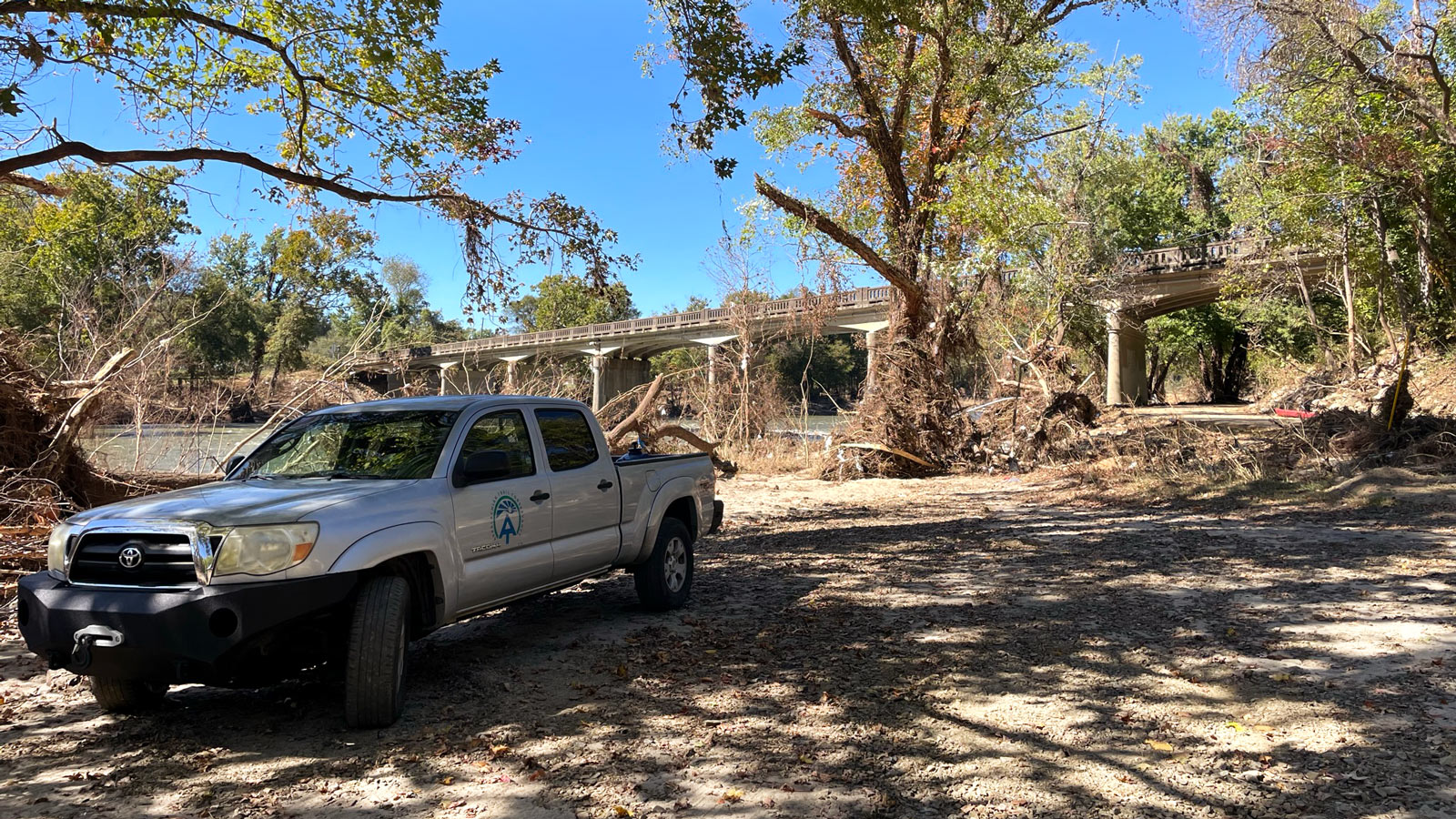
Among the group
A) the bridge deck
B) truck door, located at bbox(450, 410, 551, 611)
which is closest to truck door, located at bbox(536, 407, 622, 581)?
truck door, located at bbox(450, 410, 551, 611)

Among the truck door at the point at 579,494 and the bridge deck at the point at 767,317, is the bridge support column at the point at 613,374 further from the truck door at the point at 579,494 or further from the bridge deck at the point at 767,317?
the truck door at the point at 579,494

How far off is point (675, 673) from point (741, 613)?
1612 millimetres

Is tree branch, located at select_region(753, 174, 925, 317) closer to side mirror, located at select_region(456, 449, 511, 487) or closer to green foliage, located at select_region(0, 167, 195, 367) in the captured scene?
green foliage, located at select_region(0, 167, 195, 367)

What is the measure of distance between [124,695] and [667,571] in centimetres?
355

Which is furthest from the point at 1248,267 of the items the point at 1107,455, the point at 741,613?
the point at 741,613

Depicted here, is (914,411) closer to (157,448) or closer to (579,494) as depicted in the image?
(579,494)

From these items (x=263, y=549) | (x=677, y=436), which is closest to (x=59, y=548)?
(x=263, y=549)

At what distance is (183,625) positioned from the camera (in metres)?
3.90

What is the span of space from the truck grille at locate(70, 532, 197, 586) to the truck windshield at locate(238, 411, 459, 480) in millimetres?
1100

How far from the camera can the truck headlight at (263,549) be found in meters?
4.04

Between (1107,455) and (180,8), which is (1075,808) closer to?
(180,8)

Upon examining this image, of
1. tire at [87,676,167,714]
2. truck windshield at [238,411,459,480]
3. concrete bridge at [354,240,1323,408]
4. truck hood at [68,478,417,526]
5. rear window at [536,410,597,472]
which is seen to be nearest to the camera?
truck hood at [68,478,417,526]

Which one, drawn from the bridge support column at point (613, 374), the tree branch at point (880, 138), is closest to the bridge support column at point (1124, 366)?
the bridge support column at point (613, 374)

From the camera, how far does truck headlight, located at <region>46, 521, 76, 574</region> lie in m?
4.28
